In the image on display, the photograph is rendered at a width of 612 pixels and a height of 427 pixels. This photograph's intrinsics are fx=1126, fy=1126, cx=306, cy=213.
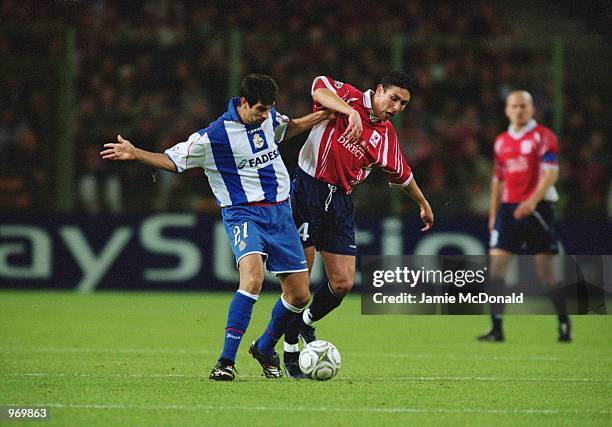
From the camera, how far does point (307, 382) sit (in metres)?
7.25

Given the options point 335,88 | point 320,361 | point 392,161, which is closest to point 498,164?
point 392,161

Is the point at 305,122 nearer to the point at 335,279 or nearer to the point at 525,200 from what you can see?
the point at 335,279

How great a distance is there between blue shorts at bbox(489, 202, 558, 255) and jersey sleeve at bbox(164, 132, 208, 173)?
469cm

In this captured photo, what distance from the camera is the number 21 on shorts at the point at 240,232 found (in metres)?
7.13

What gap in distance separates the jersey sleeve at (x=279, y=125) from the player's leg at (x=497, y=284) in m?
4.08

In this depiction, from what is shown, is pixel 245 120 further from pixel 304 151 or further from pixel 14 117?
pixel 14 117

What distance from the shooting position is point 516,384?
7.32m

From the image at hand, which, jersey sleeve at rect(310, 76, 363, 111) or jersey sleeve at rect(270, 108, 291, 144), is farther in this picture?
jersey sleeve at rect(310, 76, 363, 111)

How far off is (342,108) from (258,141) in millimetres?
674

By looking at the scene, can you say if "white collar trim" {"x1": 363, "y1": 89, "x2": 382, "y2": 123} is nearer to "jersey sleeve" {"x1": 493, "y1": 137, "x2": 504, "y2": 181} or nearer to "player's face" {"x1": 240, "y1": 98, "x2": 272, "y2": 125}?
"player's face" {"x1": 240, "y1": 98, "x2": 272, "y2": 125}

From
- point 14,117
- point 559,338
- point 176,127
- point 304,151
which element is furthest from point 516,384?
point 14,117

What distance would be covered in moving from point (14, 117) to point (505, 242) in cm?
734

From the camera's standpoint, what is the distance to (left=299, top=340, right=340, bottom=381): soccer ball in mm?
7312

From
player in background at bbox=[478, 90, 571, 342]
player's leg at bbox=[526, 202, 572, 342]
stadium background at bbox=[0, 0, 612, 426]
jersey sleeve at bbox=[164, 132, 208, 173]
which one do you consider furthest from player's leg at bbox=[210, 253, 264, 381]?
stadium background at bbox=[0, 0, 612, 426]
